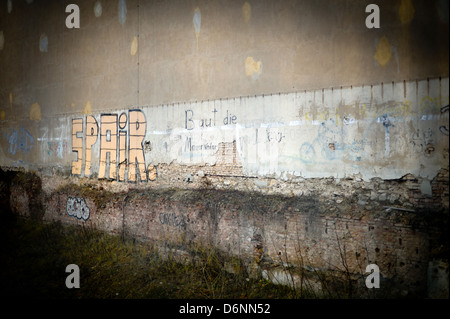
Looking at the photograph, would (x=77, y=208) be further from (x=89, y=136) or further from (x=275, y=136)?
(x=275, y=136)

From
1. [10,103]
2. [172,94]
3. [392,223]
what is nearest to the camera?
A: [392,223]

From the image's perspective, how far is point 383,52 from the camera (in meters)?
5.35

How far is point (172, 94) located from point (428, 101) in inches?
193

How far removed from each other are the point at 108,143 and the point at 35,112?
3549mm

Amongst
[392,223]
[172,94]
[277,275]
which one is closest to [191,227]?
[277,275]

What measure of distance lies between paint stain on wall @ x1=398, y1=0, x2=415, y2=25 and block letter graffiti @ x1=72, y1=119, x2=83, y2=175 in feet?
25.8

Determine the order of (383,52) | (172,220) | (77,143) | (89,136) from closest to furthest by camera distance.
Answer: (383,52) → (172,220) → (89,136) → (77,143)

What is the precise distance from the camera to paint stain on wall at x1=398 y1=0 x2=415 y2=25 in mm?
5145

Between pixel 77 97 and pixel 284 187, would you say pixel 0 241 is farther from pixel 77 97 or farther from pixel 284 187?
pixel 284 187

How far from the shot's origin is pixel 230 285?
234 inches

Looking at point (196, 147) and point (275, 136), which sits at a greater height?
point (275, 136)

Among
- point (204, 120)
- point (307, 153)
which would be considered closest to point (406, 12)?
point (307, 153)

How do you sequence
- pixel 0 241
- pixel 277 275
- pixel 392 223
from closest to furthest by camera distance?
pixel 392 223 < pixel 277 275 < pixel 0 241

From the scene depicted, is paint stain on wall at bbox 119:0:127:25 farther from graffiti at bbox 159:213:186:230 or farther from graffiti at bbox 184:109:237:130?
graffiti at bbox 159:213:186:230
